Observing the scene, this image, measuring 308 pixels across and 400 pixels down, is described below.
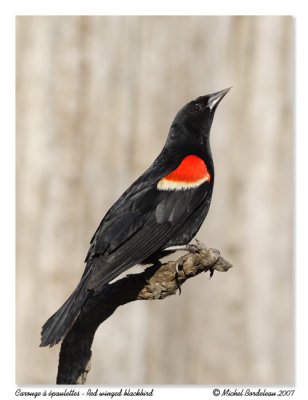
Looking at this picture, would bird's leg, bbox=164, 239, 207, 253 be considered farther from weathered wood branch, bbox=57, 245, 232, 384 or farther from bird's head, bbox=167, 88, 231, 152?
bird's head, bbox=167, 88, 231, 152

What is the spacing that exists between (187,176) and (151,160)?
1.78 feet

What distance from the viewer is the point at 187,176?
3266 mm

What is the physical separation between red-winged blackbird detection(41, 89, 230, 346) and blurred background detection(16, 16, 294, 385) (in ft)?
0.92

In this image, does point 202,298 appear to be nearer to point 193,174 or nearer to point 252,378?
point 252,378

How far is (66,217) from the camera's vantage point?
12.2 ft

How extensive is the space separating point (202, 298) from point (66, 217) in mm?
817

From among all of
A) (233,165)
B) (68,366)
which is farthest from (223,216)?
(68,366)

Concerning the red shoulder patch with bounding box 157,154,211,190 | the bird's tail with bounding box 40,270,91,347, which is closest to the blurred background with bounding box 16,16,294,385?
the red shoulder patch with bounding box 157,154,211,190

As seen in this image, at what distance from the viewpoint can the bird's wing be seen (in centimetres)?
288

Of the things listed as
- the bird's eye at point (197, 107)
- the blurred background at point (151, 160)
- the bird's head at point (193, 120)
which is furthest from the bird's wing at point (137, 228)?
the blurred background at point (151, 160)

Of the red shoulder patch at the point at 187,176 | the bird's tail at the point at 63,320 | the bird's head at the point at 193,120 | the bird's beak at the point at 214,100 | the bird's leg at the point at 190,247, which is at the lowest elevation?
the bird's tail at the point at 63,320

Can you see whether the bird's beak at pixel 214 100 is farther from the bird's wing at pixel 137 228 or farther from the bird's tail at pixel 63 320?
the bird's tail at pixel 63 320

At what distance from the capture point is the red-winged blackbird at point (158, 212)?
2.79m

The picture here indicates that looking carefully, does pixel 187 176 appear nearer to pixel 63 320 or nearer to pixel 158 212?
pixel 158 212
